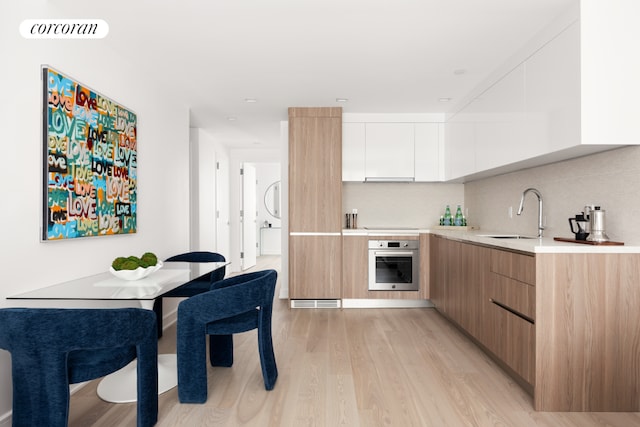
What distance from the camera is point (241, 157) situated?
770 centimetres

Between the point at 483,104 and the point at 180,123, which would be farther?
the point at 180,123

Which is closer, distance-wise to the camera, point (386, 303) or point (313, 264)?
point (313, 264)

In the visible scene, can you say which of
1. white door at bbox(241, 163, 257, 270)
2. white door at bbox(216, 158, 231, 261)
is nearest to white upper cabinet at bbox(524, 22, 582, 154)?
white door at bbox(216, 158, 231, 261)

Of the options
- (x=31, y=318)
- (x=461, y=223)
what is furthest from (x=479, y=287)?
(x=31, y=318)

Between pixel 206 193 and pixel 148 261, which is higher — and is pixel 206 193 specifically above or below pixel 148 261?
above

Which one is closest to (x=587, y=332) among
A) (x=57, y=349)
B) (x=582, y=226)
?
(x=582, y=226)

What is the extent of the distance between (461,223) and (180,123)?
11.5 feet

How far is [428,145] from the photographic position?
199 inches

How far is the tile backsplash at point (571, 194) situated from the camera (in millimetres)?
2506

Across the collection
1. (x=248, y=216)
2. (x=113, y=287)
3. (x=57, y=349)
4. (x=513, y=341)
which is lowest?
(x=513, y=341)

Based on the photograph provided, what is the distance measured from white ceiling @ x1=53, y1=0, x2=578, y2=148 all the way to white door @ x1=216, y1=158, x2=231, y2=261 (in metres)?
2.55

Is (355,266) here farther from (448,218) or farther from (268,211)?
(268,211)

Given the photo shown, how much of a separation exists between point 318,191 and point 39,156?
2921 millimetres

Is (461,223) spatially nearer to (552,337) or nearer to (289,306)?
(289,306)
